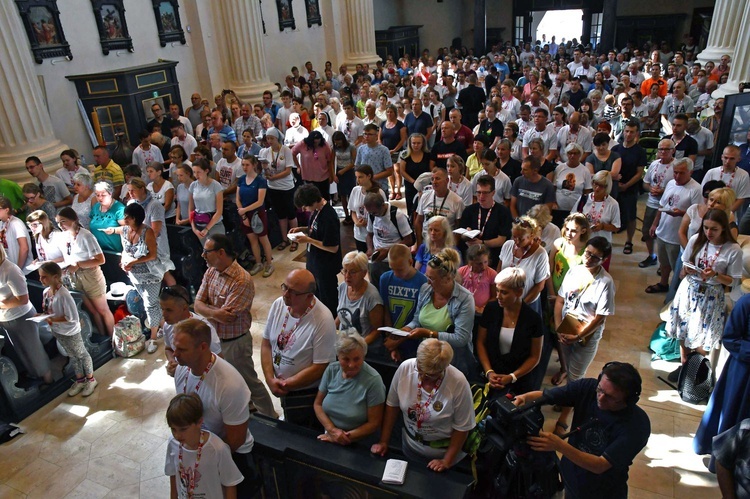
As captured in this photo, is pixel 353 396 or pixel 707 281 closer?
pixel 353 396

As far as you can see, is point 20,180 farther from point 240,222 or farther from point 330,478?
point 330,478

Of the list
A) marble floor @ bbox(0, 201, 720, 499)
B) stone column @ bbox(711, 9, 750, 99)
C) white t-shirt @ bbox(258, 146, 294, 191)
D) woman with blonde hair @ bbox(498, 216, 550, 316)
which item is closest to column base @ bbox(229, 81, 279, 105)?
white t-shirt @ bbox(258, 146, 294, 191)

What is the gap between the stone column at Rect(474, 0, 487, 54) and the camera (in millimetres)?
25547

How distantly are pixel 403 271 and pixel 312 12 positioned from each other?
1622 centimetres

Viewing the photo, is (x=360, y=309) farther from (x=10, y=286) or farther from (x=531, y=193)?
(x=10, y=286)

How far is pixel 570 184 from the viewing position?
6340 mm

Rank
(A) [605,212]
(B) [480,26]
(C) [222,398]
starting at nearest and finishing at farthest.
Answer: (C) [222,398] → (A) [605,212] → (B) [480,26]

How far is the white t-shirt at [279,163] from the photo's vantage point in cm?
774

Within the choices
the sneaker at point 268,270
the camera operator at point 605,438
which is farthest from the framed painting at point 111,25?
the camera operator at point 605,438

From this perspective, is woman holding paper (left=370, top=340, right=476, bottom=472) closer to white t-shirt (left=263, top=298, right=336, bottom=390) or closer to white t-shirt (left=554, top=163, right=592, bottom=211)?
white t-shirt (left=263, top=298, right=336, bottom=390)

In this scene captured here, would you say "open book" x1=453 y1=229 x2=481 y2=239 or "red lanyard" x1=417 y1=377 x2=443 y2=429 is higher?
"open book" x1=453 y1=229 x2=481 y2=239

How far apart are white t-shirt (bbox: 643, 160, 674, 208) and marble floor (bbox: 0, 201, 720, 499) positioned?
1.36 meters

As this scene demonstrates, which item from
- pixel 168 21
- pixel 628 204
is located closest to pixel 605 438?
pixel 628 204

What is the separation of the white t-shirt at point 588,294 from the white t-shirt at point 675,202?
2226 mm
